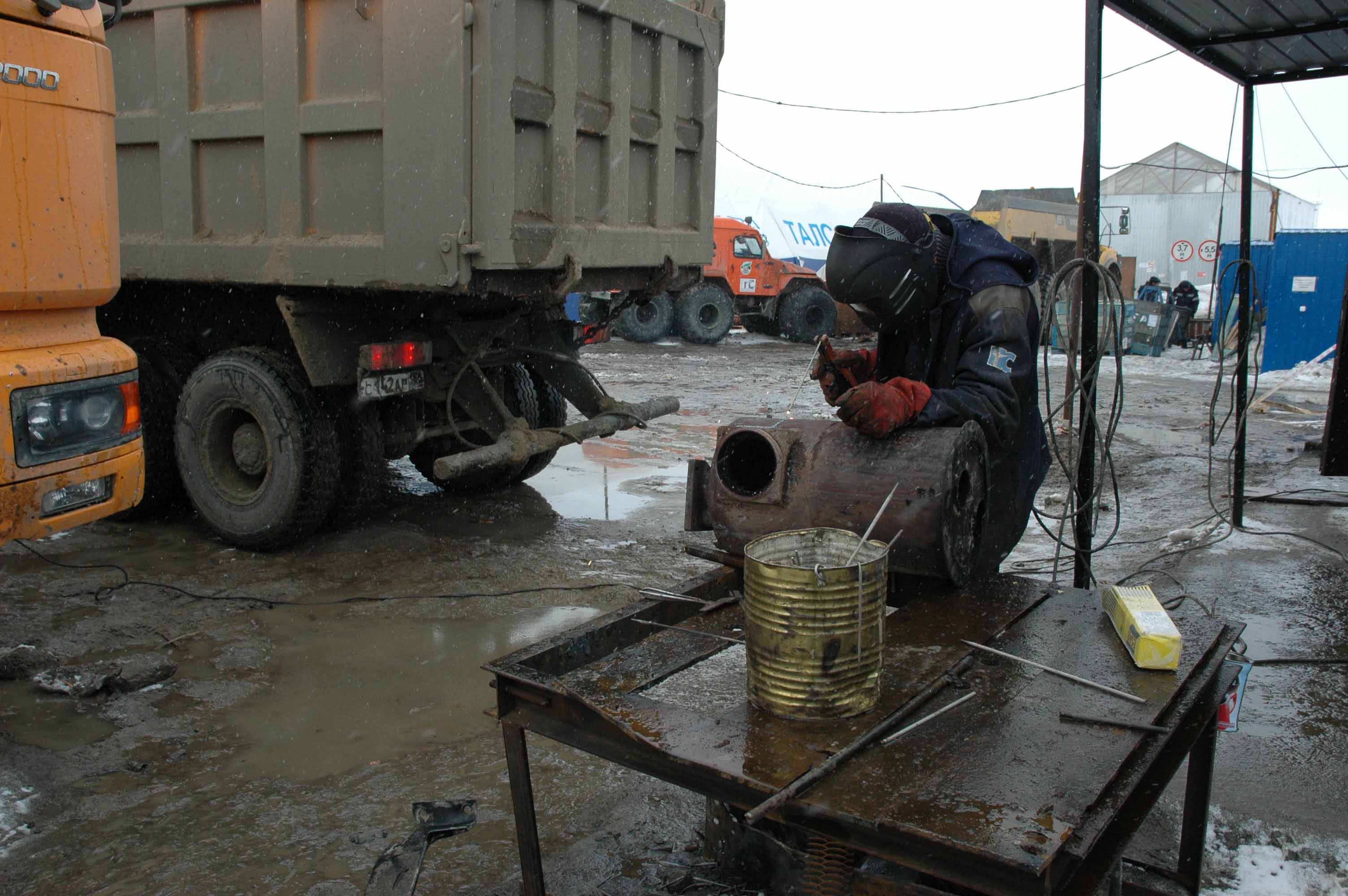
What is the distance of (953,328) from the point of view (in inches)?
117

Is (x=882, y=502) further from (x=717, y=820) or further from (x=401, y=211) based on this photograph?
(x=401, y=211)

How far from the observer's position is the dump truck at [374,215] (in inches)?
179

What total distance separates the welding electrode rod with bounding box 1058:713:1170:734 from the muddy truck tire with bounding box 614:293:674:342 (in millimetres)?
16127

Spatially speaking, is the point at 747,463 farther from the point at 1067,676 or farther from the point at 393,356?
the point at 393,356

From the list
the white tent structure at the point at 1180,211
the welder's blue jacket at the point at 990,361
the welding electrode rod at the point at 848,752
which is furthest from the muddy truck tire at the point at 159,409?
the white tent structure at the point at 1180,211

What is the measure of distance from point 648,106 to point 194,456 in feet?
9.88

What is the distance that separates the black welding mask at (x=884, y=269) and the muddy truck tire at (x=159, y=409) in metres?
4.21

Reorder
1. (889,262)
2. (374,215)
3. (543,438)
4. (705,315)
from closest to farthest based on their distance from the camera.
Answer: (889,262)
(374,215)
(543,438)
(705,315)

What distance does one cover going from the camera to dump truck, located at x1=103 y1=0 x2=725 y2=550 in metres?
4.54

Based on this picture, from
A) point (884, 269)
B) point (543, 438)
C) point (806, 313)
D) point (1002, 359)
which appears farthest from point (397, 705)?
point (806, 313)

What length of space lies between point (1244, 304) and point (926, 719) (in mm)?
4978

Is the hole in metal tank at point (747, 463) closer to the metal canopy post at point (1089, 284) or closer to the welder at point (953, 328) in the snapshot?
the welder at point (953, 328)

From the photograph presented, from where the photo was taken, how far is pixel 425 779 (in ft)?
10.4

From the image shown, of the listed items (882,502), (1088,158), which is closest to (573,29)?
(1088,158)
